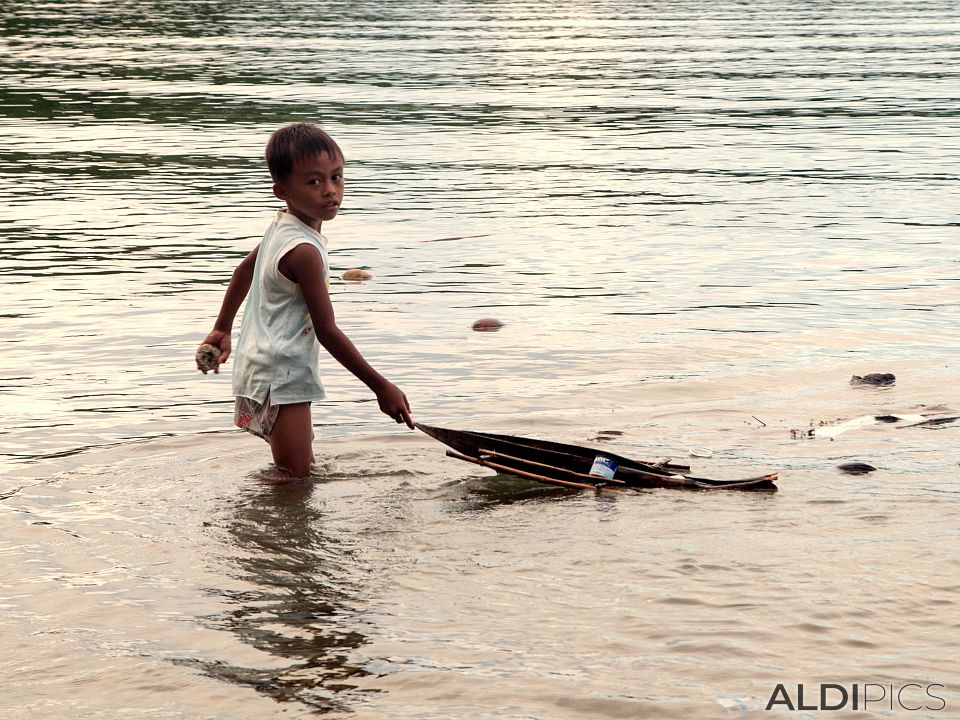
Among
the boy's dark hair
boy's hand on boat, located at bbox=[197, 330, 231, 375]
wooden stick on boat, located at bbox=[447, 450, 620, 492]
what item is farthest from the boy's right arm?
wooden stick on boat, located at bbox=[447, 450, 620, 492]

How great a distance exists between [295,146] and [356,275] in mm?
4879

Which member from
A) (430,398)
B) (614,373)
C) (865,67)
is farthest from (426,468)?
(865,67)

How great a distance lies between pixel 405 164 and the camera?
1616 cm

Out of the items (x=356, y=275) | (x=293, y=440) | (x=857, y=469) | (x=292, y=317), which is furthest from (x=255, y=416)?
(x=356, y=275)

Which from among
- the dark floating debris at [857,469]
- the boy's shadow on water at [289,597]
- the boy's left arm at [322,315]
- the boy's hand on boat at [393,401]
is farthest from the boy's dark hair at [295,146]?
the dark floating debris at [857,469]

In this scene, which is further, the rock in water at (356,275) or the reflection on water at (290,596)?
the rock in water at (356,275)

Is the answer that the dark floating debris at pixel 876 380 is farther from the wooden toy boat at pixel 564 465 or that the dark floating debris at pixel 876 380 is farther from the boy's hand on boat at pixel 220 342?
the boy's hand on boat at pixel 220 342

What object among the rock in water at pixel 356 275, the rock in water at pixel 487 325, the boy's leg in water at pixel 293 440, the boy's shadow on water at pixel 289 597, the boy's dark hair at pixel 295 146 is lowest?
the boy's shadow on water at pixel 289 597

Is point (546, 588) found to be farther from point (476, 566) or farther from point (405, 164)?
point (405, 164)

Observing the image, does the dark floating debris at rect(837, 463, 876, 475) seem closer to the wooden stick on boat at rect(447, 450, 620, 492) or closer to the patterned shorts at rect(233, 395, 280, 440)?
the wooden stick on boat at rect(447, 450, 620, 492)

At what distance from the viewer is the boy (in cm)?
535

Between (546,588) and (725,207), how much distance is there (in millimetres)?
9142

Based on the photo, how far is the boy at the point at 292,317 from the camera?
5.35m

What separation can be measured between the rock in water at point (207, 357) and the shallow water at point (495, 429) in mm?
510
